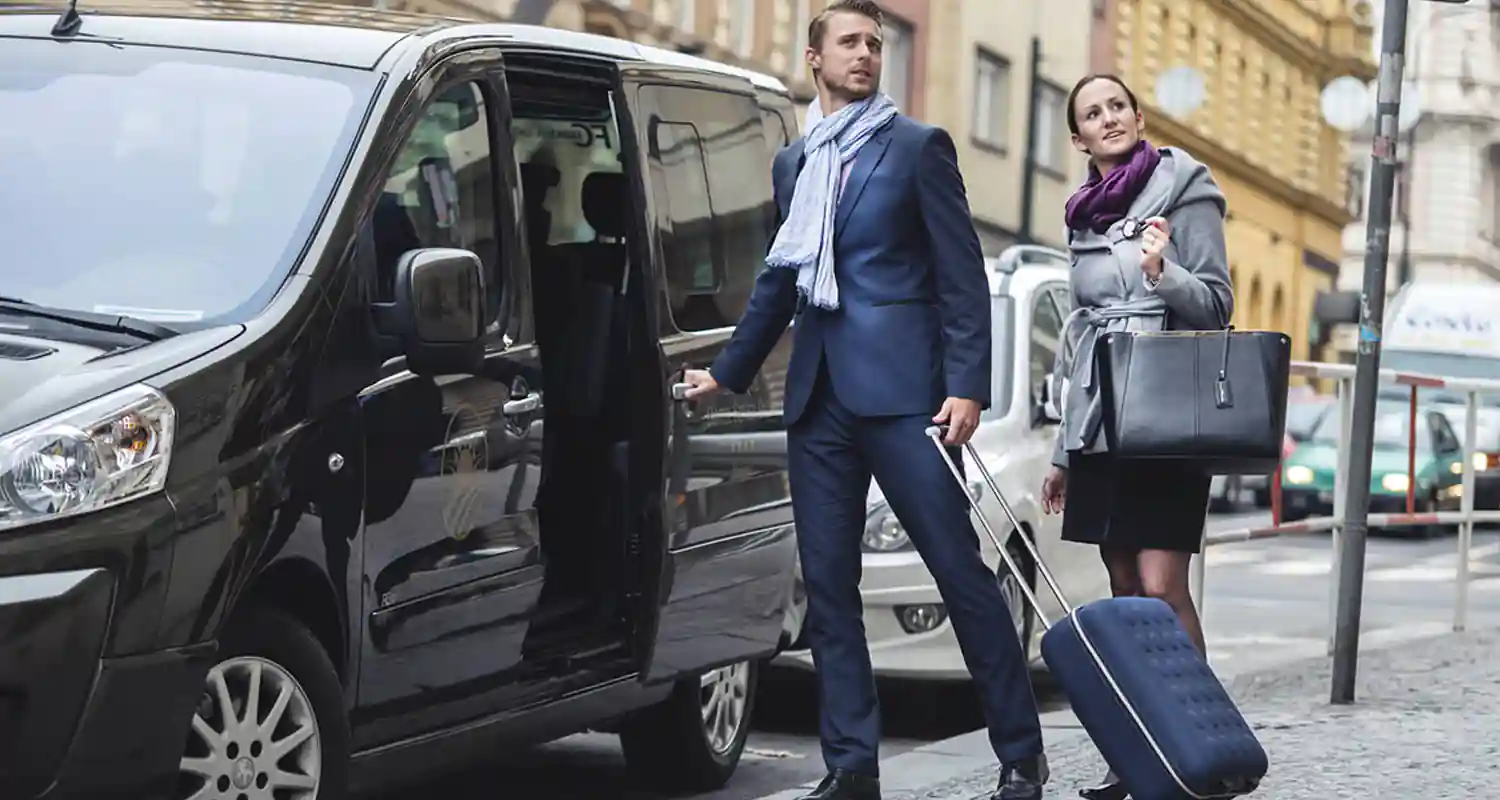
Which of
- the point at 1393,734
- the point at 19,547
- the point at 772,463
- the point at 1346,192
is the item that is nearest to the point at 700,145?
the point at 772,463

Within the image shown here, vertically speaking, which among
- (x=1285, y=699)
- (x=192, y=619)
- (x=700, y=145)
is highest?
(x=700, y=145)

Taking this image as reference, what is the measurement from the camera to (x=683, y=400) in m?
7.07

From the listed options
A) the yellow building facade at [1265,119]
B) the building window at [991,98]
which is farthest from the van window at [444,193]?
A: the yellow building facade at [1265,119]

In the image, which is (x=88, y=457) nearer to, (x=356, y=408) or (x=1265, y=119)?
(x=356, y=408)

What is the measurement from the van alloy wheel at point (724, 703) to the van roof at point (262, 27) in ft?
6.72

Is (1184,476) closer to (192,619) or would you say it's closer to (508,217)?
(508,217)

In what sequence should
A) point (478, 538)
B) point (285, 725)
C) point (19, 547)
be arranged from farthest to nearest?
point (478, 538) → point (285, 725) → point (19, 547)

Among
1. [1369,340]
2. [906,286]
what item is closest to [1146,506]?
[906,286]

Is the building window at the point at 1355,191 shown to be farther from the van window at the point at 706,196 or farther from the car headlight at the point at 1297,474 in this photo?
the van window at the point at 706,196

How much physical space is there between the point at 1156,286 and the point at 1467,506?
304 inches

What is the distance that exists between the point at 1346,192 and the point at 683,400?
206ft

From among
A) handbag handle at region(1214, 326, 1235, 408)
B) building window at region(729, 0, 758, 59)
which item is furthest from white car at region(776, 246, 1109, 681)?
building window at region(729, 0, 758, 59)

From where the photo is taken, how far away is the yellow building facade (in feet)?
168

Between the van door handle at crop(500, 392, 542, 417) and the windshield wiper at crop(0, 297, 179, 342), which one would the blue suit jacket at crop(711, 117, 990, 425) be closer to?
the van door handle at crop(500, 392, 542, 417)
